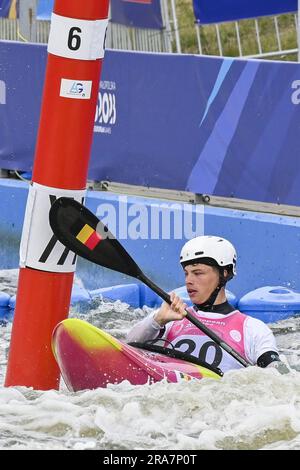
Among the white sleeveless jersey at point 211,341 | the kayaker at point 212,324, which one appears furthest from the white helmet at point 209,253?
the white sleeveless jersey at point 211,341

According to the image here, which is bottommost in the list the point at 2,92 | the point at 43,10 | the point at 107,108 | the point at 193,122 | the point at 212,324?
the point at 212,324

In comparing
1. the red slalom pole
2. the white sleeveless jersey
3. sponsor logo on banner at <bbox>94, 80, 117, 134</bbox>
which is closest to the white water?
the red slalom pole

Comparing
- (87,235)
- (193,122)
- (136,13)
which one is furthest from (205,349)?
(136,13)

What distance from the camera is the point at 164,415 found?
6.21 m

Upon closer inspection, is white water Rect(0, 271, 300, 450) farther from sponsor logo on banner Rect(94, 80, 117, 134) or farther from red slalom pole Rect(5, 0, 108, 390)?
sponsor logo on banner Rect(94, 80, 117, 134)

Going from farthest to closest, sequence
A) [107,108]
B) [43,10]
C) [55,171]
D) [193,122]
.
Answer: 1. [43,10]
2. [107,108]
3. [193,122]
4. [55,171]

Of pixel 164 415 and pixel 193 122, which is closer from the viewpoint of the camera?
pixel 164 415

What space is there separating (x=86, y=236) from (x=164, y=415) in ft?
3.17

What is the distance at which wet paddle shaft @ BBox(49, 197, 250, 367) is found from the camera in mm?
6021

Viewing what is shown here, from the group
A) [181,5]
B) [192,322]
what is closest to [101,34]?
[192,322]

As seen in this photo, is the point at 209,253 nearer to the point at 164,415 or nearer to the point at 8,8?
the point at 164,415

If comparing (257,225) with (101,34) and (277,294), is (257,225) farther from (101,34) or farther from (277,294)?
(101,34)

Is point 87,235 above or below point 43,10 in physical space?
below

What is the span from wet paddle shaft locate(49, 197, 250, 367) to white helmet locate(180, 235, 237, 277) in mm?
542
